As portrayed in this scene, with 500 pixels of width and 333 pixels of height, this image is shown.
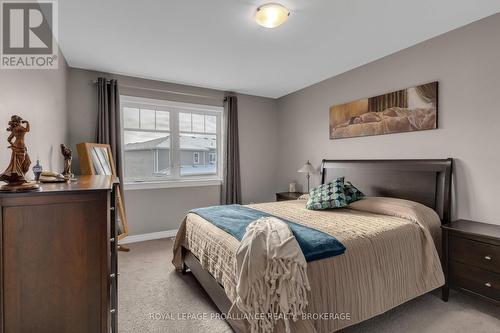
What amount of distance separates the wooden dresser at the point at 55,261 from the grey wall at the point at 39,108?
2.13 ft

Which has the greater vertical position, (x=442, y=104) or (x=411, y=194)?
(x=442, y=104)

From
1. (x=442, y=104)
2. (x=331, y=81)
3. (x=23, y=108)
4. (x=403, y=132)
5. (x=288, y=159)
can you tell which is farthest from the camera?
(x=288, y=159)

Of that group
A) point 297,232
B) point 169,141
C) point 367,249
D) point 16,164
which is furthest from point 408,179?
point 169,141

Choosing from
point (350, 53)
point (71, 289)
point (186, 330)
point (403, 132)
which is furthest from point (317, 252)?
point (350, 53)

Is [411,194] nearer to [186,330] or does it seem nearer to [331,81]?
[331,81]

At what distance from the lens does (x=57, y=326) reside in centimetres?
119

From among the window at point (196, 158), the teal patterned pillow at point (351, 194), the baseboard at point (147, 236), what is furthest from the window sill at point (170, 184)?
the teal patterned pillow at point (351, 194)

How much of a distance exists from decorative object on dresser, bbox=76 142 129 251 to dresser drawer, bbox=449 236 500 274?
349cm

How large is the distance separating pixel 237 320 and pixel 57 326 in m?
0.97

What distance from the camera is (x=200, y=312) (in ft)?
7.13

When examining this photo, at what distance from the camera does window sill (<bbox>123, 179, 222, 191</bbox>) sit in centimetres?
391

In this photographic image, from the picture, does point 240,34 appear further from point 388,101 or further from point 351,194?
point 351,194

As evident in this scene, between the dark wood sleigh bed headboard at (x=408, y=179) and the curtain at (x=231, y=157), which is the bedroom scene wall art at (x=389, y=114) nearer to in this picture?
the dark wood sleigh bed headboard at (x=408, y=179)

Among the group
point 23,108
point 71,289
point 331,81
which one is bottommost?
point 71,289
